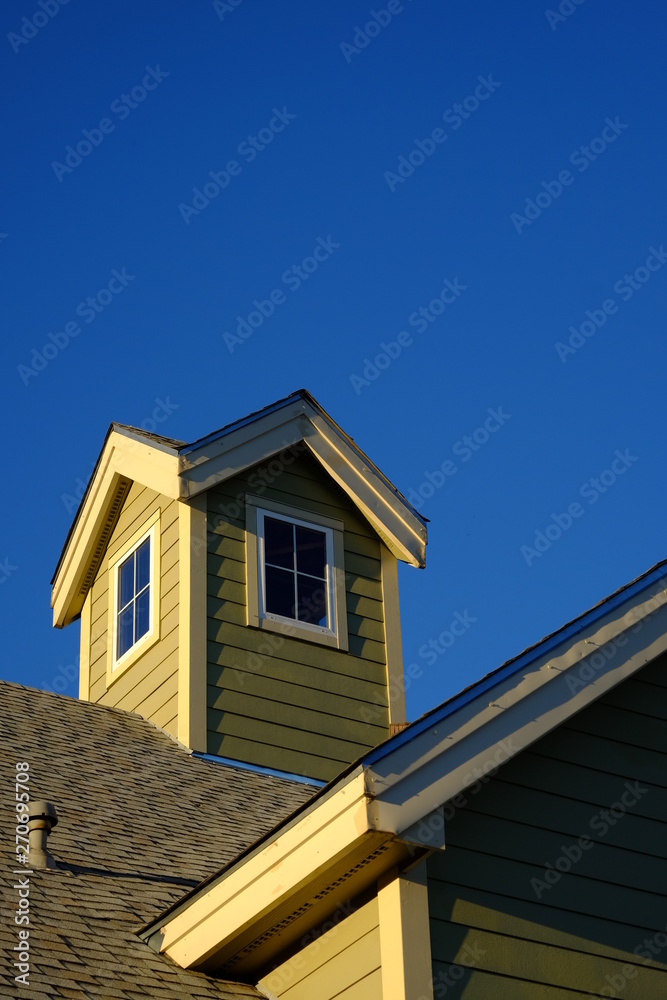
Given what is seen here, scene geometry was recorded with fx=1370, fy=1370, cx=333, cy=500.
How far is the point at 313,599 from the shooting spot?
13.1 metres

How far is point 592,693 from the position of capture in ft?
22.9

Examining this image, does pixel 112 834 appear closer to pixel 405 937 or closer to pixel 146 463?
pixel 405 937

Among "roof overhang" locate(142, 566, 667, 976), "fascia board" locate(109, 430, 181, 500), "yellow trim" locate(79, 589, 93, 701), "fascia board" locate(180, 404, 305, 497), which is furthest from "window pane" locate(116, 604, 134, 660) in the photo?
"roof overhang" locate(142, 566, 667, 976)

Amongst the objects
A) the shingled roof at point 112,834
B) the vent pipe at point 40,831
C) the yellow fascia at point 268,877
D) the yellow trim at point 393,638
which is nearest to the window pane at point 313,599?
the yellow trim at point 393,638

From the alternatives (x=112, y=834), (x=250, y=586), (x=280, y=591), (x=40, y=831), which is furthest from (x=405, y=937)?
(x=280, y=591)

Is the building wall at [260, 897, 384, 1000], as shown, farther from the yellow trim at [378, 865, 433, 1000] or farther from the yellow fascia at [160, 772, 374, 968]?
the yellow fascia at [160, 772, 374, 968]

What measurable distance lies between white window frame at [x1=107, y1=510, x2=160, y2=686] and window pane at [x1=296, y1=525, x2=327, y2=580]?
136 centimetres

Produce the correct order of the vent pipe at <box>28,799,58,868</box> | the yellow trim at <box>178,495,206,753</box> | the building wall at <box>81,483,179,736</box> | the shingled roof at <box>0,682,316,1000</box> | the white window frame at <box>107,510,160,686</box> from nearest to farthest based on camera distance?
the shingled roof at <box>0,682,316,1000</box> < the vent pipe at <box>28,799,58,868</box> < the yellow trim at <box>178,495,206,753</box> < the building wall at <box>81,483,179,736</box> < the white window frame at <box>107,510,160,686</box>

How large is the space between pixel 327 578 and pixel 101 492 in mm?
2616

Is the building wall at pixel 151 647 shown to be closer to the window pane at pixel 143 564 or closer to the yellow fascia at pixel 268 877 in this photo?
the window pane at pixel 143 564

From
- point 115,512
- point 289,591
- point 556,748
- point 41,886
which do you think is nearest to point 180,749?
point 289,591

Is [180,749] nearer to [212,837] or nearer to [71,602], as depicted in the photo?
[212,837]

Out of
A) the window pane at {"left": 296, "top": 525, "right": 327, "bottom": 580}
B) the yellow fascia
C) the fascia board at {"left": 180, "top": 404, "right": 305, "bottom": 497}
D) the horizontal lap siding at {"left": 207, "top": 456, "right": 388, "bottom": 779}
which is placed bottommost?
the yellow fascia

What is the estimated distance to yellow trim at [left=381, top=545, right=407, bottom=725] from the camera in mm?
12914
